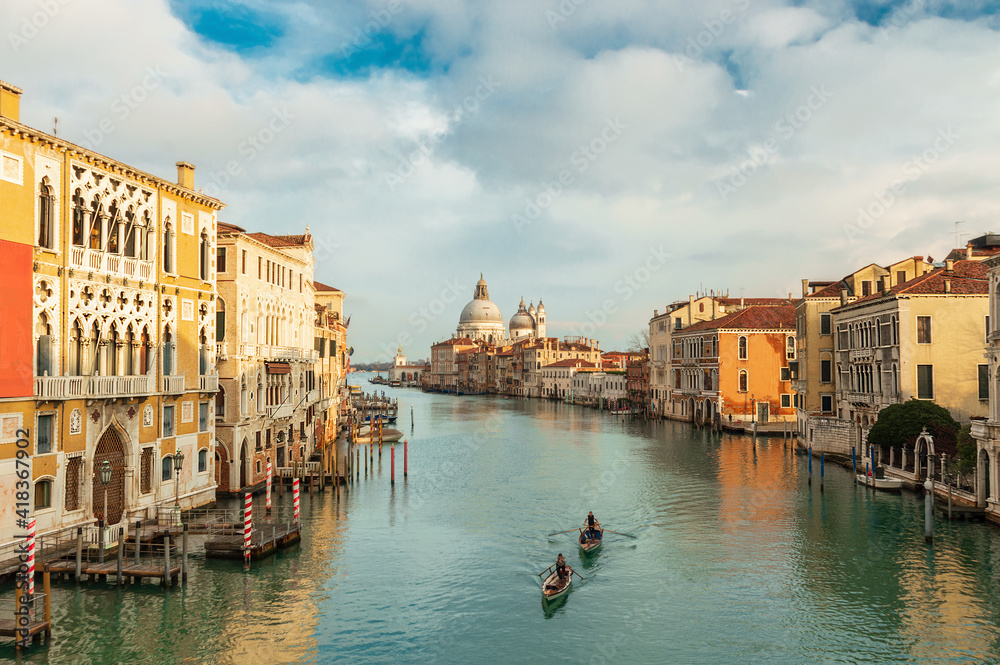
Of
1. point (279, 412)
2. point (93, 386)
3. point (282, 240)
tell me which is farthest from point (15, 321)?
point (282, 240)

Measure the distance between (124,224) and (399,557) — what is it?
13.0 meters

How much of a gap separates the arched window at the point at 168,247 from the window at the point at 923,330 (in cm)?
3089

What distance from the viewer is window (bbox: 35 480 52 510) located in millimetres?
18328

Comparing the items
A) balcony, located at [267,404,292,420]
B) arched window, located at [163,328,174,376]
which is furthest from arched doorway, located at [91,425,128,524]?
balcony, located at [267,404,292,420]

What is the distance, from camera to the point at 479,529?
84.2 ft

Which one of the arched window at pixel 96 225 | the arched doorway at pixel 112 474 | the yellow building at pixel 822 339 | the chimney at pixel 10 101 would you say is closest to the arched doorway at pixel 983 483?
the yellow building at pixel 822 339

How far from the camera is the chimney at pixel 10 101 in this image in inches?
704

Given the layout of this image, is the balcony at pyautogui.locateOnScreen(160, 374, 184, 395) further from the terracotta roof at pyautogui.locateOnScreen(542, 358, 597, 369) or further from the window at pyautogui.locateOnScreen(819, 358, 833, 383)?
the terracotta roof at pyautogui.locateOnScreen(542, 358, 597, 369)

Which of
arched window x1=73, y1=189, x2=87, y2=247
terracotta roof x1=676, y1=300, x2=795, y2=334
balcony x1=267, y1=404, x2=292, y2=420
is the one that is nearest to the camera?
arched window x1=73, y1=189, x2=87, y2=247

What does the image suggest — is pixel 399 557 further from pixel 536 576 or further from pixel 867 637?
pixel 867 637

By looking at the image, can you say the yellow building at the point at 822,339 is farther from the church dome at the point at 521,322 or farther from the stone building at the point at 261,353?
the church dome at the point at 521,322

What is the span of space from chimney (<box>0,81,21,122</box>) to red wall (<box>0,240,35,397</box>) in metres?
3.30

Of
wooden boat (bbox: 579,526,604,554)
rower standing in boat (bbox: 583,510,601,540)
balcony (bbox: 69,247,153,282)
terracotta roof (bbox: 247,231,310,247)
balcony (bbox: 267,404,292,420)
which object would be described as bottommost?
wooden boat (bbox: 579,526,604,554)

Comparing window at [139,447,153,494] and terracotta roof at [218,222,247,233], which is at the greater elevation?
terracotta roof at [218,222,247,233]
